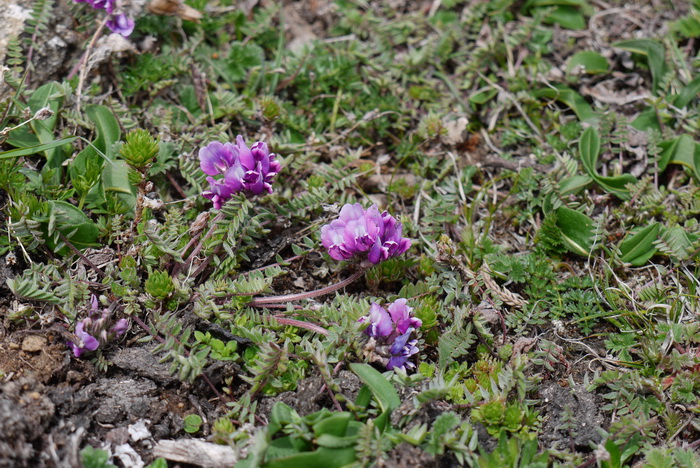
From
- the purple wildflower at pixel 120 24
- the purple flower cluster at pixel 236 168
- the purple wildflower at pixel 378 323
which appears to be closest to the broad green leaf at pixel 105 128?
the purple wildflower at pixel 120 24

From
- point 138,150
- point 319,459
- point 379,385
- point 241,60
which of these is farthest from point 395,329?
point 241,60

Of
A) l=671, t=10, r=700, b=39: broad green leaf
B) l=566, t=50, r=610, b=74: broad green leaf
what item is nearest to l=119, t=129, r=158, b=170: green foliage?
l=566, t=50, r=610, b=74: broad green leaf

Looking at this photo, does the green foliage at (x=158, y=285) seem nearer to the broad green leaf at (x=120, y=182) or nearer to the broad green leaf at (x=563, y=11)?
the broad green leaf at (x=120, y=182)

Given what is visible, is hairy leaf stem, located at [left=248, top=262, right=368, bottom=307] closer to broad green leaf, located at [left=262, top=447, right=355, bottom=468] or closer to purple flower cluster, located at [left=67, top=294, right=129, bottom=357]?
purple flower cluster, located at [left=67, top=294, right=129, bottom=357]

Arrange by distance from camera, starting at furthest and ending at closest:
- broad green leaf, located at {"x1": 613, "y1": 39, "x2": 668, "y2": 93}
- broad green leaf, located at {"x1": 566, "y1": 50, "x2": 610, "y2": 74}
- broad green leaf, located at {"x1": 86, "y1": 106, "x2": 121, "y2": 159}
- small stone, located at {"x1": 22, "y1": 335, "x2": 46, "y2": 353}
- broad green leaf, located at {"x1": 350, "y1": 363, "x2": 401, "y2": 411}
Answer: broad green leaf, located at {"x1": 566, "y1": 50, "x2": 610, "y2": 74}, broad green leaf, located at {"x1": 613, "y1": 39, "x2": 668, "y2": 93}, broad green leaf, located at {"x1": 86, "y1": 106, "x2": 121, "y2": 159}, small stone, located at {"x1": 22, "y1": 335, "x2": 46, "y2": 353}, broad green leaf, located at {"x1": 350, "y1": 363, "x2": 401, "y2": 411}

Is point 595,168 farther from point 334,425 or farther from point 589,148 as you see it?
point 334,425

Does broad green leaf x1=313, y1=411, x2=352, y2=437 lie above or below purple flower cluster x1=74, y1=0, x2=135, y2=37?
below
